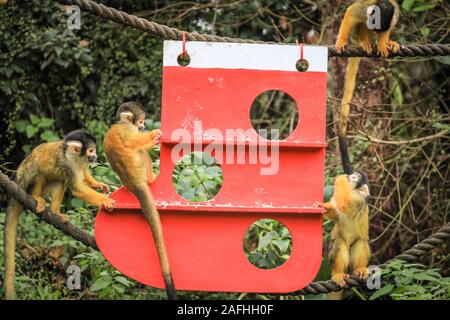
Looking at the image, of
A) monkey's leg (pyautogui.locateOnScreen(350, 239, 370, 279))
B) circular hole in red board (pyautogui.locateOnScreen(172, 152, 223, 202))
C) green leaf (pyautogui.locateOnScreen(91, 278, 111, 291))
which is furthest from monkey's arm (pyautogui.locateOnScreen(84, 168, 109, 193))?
monkey's leg (pyautogui.locateOnScreen(350, 239, 370, 279))

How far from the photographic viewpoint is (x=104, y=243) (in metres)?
3.86

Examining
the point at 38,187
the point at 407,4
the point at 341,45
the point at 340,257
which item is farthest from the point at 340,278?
the point at 407,4

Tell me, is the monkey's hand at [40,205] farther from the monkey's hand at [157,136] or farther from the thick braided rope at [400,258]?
the thick braided rope at [400,258]

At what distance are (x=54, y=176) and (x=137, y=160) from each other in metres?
0.70

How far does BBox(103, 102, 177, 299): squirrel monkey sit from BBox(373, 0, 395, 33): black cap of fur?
1462 mm

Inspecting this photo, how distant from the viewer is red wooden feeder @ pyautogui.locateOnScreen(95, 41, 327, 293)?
3.85m

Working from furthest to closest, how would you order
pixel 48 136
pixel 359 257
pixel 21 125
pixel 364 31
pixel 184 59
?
pixel 21 125, pixel 48 136, pixel 364 31, pixel 359 257, pixel 184 59

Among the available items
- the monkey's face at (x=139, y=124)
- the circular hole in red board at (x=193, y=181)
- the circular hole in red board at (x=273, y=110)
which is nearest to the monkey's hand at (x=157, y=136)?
the monkey's face at (x=139, y=124)

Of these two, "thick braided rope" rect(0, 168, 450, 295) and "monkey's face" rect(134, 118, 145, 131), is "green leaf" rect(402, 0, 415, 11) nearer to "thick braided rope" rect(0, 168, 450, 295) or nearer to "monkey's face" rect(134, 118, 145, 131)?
"thick braided rope" rect(0, 168, 450, 295)

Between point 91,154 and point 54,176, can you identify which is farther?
point 54,176

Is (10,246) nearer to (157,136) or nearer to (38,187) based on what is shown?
(38,187)

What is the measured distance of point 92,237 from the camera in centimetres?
397

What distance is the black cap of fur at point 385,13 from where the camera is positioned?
14.7 ft

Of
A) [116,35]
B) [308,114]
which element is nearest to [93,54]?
[116,35]
